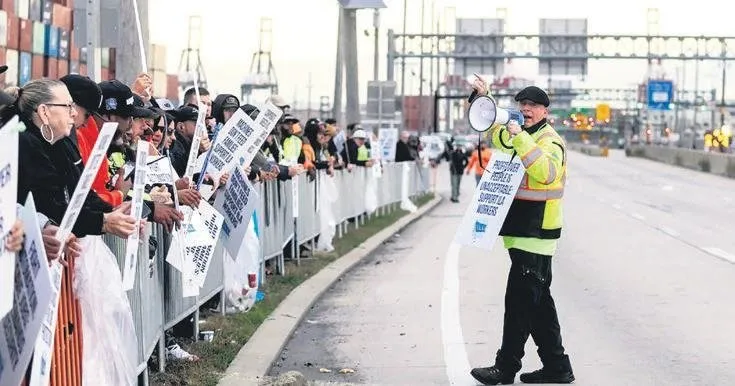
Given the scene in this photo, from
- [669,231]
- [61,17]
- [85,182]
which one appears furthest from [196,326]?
[61,17]

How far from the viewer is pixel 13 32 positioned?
2101 inches

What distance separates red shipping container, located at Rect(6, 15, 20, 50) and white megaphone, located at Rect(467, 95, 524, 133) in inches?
1752

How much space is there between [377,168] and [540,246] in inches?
766

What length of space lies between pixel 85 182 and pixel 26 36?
5126cm

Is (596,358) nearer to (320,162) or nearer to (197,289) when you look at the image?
(197,289)

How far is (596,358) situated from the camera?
35.8 feet

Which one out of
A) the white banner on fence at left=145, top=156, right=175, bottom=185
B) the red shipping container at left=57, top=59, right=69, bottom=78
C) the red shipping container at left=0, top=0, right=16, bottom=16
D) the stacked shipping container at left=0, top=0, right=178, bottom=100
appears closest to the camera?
the white banner on fence at left=145, top=156, right=175, bottom=185

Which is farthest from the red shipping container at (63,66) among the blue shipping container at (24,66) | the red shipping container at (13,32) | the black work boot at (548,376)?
the black work boot at (548,376)

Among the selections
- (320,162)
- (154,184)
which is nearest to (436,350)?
(154,184)

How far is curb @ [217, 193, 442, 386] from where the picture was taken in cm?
991

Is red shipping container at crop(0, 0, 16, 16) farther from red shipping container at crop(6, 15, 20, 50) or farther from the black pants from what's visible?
the black pants

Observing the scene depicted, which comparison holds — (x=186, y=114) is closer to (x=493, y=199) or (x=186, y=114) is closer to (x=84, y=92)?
(x=493, y=199)

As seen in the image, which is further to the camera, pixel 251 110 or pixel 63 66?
pixel 63 66

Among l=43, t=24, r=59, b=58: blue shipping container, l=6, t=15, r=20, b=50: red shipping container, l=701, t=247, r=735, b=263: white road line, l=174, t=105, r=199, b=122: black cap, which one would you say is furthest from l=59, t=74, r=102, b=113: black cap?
l=43, t=24, r=59, b=58: blue shipping container
